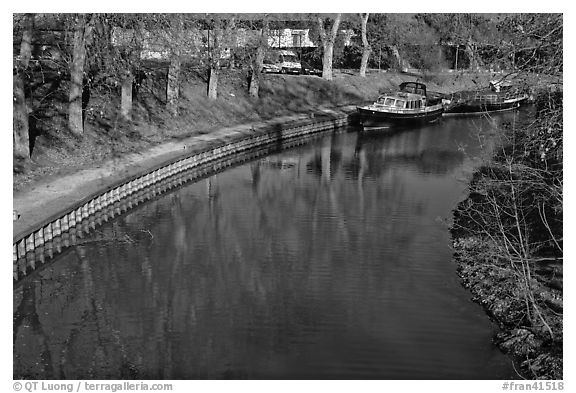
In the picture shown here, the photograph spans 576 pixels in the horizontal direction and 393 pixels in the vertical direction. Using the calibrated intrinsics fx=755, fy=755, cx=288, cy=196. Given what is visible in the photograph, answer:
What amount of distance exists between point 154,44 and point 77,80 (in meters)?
5.06

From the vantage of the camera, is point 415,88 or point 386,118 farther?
point 415,88

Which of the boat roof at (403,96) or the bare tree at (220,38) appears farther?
the boat roof at (403,96)

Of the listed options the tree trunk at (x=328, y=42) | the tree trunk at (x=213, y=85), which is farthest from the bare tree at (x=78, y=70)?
the tree trunk at (x=328, y=42)

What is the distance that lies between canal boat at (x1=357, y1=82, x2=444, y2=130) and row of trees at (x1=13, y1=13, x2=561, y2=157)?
7.40m

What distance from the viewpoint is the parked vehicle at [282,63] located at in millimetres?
75438

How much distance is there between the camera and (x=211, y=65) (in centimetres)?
5759

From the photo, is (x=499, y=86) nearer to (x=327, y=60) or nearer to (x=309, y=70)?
(x=327, y=60)

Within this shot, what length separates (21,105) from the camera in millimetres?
37656

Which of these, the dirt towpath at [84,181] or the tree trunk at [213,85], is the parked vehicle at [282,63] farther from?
the dirt towpath at [84,181]

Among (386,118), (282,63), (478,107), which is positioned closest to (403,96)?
(386,118)

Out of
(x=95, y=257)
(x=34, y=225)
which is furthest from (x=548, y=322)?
(x=34, y=225)

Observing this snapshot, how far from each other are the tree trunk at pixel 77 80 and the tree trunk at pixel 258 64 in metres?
18.9

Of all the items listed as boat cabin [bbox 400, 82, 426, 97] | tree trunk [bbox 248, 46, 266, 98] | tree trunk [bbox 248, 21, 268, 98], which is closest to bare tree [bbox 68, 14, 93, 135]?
tree trunk [bbox 248, 21, 268, 98]

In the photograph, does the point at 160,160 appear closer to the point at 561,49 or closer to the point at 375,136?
the point at 375,136
